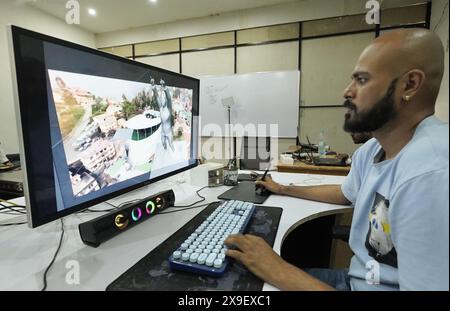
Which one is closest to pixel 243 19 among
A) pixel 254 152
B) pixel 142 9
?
pixel 142 9

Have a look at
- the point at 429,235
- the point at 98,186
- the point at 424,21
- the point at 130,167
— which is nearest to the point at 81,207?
the point at 98,186

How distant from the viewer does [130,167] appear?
34.6 inches

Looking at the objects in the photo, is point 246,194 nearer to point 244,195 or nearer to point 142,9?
point 244,195

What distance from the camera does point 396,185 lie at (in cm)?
56

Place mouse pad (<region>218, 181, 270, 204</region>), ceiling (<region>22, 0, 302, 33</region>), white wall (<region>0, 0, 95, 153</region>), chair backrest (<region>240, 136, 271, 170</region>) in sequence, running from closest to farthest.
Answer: mouse pad (<region>218, 181, 270, 204</region>) → chair backrest (<region>240, 136, 271, 170</region>) → white wall (<region>0, 0, 95, 153</region>) → ceiling (<region>22, 0, 302, 33</region>)

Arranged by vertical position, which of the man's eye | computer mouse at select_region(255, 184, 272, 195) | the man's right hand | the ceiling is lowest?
computer mouse at select_region(255, 184, 272, 195)

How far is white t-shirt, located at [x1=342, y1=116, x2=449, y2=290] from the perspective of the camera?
42 cm

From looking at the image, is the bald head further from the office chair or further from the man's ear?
the office chair

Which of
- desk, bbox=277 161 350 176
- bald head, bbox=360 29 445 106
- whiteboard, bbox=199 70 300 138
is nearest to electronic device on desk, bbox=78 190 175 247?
bald head, bbox=360 29 445 106

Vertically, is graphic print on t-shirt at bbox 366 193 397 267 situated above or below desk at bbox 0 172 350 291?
above

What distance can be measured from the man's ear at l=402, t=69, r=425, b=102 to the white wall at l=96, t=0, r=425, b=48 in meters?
3.41

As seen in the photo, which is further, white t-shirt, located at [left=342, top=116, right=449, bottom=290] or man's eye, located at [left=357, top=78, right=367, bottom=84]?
man's eye, located at [left=357, top=78, right=367, bottom=84]

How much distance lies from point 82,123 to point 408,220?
82 cm

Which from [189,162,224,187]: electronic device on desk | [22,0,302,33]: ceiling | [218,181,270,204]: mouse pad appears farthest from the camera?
[22,0,302,33]: ceiling
